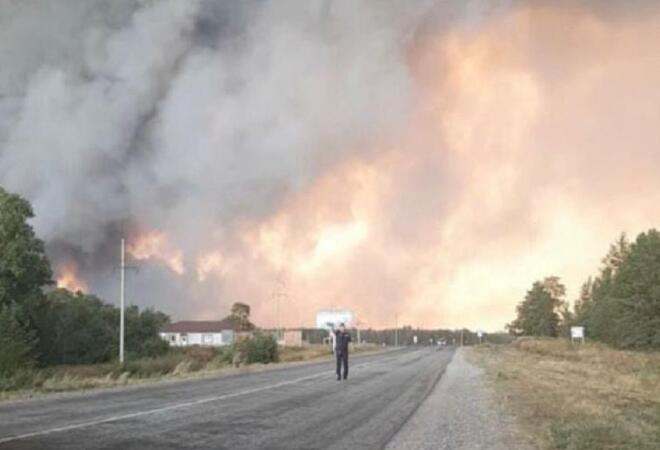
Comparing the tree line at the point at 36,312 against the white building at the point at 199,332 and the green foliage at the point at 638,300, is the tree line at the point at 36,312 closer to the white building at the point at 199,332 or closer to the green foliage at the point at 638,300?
the green foliage at the point at 638,300

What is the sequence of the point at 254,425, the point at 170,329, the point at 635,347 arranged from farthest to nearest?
the point at 170,329 → the point at 635,347 → the point at 254,425

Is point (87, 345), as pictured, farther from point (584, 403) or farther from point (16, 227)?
point (584, 403)

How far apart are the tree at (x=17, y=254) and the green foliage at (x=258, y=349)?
17321 mm

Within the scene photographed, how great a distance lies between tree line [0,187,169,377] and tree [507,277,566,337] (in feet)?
350

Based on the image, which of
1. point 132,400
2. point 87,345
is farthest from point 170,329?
point 132,400

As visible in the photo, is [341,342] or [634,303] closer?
[341,342]

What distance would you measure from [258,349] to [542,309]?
115 m

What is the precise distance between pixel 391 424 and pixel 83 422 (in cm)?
572

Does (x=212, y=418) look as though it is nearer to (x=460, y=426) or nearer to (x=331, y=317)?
(x=460, y=426)

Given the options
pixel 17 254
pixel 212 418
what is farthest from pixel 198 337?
pixel 212 418

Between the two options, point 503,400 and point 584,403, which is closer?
point 584,403

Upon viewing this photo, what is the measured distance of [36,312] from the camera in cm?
6072

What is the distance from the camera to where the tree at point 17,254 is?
5844 centimetres

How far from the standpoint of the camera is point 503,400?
20531 mm
